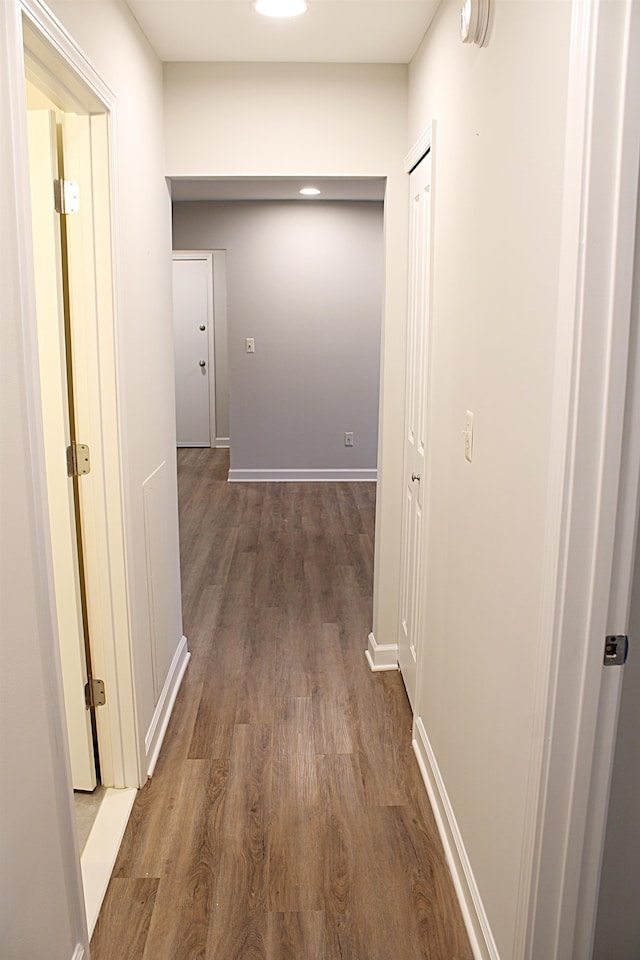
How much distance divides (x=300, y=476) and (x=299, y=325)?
134cm

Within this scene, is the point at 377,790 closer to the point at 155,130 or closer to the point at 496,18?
the point at 496,18

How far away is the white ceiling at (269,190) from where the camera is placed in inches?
218

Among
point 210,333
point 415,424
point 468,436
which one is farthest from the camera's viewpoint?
point 210,333

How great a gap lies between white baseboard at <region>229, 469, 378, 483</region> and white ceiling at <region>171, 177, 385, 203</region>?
7.62 feet

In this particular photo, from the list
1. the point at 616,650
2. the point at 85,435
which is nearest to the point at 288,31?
the point at 85,435

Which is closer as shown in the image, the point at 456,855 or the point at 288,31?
the point at 456,855

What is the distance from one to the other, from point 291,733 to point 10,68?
225cm

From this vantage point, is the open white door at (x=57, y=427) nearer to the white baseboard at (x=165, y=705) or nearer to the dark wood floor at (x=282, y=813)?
the white baseboard at (x=165, y=705)

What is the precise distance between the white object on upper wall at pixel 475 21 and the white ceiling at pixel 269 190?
3710 mm

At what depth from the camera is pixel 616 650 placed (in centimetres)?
131

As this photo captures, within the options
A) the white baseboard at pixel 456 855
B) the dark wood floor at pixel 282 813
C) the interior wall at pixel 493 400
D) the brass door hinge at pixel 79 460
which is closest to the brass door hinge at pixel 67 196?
the brass door hinge at pixel 79 460

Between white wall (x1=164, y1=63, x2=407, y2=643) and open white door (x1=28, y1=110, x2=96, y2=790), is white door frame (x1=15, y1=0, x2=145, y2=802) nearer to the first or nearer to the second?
open white door (x1=28, y1=110, x2=96, y2=790)

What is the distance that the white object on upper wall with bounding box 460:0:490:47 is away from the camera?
1693mm

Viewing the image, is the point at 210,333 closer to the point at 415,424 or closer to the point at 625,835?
the point at 415,424
